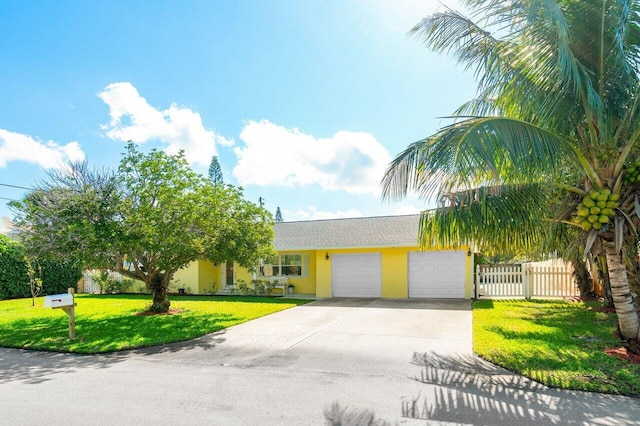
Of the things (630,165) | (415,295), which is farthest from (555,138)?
(415,295)

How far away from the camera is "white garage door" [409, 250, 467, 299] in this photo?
16.1 metres

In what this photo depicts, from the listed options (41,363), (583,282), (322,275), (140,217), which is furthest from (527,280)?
(41,363)

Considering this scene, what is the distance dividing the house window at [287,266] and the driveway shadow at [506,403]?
14.0m

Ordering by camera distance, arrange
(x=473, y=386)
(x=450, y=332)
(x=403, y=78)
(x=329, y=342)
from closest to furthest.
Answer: (x=473, y=386)
(x=329, y=342)
(x=450, y=332)
(x=403, y=78)

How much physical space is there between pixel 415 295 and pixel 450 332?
7.71 meters

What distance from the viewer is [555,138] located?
19.3 feet

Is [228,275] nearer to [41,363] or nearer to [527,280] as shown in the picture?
[41,363]

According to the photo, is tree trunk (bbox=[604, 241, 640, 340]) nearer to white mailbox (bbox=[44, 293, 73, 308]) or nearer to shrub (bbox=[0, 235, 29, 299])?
white mailbox (bbox=[44, 293, 73, 308])

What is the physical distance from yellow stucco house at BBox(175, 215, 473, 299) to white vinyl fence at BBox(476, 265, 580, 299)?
1249 mm

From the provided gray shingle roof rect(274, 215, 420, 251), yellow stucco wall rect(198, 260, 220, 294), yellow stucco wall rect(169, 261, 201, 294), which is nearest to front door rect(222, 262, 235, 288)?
yellow stucco wall rect(198, 260, 220, 294)

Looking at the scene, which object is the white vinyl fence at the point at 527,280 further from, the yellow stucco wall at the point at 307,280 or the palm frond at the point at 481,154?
the palm frond at the point at 481,154

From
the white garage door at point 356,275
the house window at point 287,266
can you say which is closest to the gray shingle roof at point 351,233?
the white garage door at point 356,275

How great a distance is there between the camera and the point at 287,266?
65.6 feet

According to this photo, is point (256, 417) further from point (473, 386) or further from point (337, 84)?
point (337, 84)
